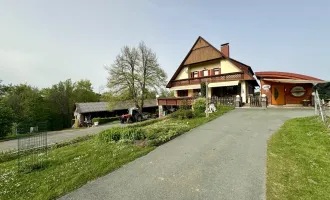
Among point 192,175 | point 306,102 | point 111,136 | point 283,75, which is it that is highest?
point 283,75

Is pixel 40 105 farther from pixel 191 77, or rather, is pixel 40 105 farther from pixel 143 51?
pixel 191 77

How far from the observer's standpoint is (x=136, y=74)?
1086 inches

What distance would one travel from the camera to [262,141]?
6520mm

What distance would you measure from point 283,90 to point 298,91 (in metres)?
1.16

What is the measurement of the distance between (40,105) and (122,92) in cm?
2227

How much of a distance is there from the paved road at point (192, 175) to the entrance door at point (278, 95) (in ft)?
38.2

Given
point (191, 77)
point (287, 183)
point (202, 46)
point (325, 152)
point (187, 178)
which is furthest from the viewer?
point (191, 77)

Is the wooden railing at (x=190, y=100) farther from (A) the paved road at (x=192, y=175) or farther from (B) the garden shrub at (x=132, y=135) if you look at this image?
(A) the paved road at (x=192, y=175)

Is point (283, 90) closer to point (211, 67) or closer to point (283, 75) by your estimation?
point (283, 75)

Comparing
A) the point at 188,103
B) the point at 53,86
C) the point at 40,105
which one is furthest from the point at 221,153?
the point at 53,86

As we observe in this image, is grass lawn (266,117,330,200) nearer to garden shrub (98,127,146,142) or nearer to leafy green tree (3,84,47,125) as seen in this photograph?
garden shrub (98,127,146,142)

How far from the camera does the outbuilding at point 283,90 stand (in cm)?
1502

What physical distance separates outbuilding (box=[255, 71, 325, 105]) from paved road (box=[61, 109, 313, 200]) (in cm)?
1126

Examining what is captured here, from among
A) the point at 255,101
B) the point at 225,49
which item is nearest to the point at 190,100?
the point at 255,101
